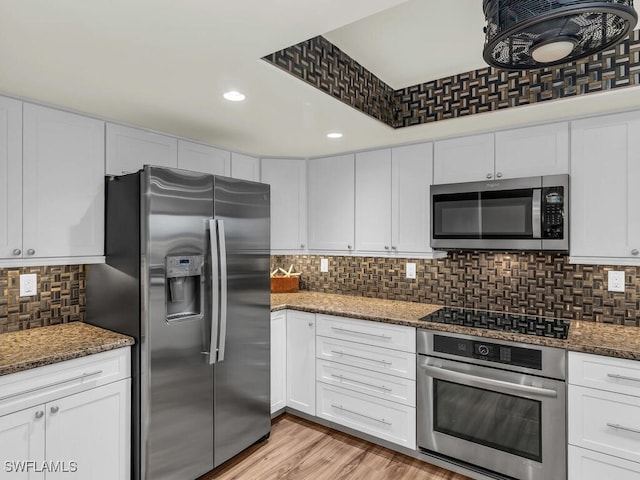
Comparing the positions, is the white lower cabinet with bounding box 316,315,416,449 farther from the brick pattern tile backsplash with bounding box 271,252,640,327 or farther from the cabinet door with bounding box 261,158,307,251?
the cabinet door with bounding box 261,158,307,251

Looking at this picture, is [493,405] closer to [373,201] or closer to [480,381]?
[480,381]

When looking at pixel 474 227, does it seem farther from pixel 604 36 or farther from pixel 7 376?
pixel 7 376

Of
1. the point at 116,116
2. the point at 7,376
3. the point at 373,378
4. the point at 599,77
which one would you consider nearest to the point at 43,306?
the point at 7,376

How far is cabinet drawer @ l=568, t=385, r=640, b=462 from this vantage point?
1.87m

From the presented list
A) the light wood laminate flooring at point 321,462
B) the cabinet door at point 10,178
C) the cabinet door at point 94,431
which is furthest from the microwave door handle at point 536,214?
the cabinet door at point 10,178

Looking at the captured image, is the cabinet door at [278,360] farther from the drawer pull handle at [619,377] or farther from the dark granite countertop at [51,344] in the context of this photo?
the drawer pull handle at [619,377]

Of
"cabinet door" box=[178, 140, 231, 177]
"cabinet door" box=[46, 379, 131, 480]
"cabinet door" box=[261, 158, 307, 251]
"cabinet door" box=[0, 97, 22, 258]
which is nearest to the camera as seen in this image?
"cabinet door" box=[46, 379, 131, 480]

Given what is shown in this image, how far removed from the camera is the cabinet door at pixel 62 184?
2037mm

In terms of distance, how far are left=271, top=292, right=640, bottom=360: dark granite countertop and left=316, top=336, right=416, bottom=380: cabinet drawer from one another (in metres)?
0.22

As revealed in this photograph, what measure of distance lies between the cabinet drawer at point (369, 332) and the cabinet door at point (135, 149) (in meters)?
1.61

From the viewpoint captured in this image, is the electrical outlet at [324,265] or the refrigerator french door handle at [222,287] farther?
the electrical outlet at [324,265]

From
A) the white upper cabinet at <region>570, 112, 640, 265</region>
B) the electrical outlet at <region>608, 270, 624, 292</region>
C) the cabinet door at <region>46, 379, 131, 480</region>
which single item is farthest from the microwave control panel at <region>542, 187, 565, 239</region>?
the cabinet door at <region>46, 379, 131, 480</region>

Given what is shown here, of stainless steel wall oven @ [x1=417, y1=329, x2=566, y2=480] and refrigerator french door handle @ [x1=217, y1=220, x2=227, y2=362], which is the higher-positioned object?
refrigerator french door handle @ [x1=217, y1=220, x2=227, y2=362]

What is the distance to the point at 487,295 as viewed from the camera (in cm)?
283
